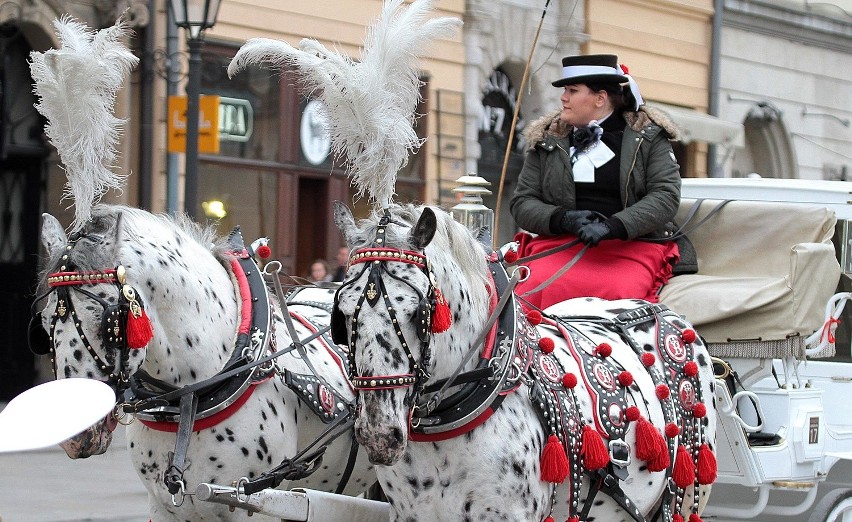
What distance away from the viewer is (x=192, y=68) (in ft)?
29.7

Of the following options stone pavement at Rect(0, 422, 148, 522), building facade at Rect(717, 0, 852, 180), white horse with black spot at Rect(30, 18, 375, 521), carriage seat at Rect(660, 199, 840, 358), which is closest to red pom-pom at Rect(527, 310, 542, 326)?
white horse with black spot at Rect(30, 18, 375, 521)

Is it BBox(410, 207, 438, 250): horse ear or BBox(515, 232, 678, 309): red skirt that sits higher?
BBox(410, 207, 438, 250): horse ear

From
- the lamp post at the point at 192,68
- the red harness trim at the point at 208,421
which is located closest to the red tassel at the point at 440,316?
the red harness trim at the point at 208,421

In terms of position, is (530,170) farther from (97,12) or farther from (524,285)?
(97,12)

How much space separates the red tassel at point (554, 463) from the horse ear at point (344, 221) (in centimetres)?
82

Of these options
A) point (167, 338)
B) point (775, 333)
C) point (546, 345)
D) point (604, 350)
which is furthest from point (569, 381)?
point (775, 333)

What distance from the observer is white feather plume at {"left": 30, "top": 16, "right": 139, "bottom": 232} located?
4434 mm

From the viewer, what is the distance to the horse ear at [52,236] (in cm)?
421

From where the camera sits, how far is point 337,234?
1341 centimetres

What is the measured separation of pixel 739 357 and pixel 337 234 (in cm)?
791

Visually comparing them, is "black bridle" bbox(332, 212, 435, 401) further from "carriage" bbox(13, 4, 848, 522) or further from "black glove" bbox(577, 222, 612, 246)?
"black glove" bbox(577, 222, 612, 246)

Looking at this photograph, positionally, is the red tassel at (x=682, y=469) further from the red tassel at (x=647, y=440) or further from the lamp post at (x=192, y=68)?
the lamp post at (x=192, y=68)

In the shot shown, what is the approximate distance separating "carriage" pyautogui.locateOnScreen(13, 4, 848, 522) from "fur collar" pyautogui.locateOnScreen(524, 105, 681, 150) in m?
0.69

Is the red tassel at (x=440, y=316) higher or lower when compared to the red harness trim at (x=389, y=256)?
lower
